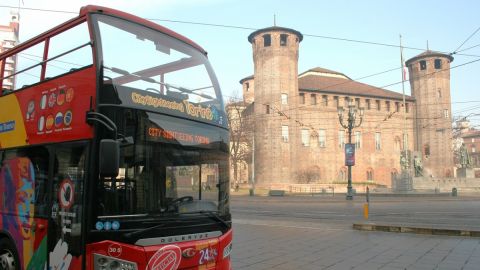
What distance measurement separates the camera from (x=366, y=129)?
259ft

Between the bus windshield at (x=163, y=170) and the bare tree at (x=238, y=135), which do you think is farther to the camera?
the bare tree at (x=238, y=135)

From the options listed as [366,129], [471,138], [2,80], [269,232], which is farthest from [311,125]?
[471,138]

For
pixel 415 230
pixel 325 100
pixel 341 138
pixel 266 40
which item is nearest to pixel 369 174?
pixel 341 138

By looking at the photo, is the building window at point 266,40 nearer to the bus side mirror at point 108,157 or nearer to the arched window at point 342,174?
the arched window at point 342,174

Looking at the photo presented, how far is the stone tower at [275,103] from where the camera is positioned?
6556 cm

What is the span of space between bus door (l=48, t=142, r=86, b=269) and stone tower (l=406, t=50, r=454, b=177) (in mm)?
79213

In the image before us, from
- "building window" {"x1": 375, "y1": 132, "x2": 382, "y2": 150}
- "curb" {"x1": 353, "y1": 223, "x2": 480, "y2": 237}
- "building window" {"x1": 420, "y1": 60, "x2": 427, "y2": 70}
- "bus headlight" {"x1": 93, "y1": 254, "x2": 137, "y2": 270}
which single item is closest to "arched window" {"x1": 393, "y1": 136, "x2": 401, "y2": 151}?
"building window" {"x1": 375, "y1": 132, "x2": 382, "y2": 150}

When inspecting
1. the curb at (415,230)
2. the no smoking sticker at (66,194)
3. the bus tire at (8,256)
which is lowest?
the curb at (415,230)

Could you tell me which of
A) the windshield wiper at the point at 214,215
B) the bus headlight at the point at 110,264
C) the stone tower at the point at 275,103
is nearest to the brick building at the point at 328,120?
the stone tower at the point at 275,103

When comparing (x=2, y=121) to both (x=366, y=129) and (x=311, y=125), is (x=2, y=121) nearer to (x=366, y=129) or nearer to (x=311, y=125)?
(x=311, y=125)

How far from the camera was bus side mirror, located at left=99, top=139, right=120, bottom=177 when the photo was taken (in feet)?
14.5

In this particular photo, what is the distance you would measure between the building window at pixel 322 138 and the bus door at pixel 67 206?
7051 centimetres

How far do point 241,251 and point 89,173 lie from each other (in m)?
5.85

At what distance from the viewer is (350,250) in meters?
9.85
